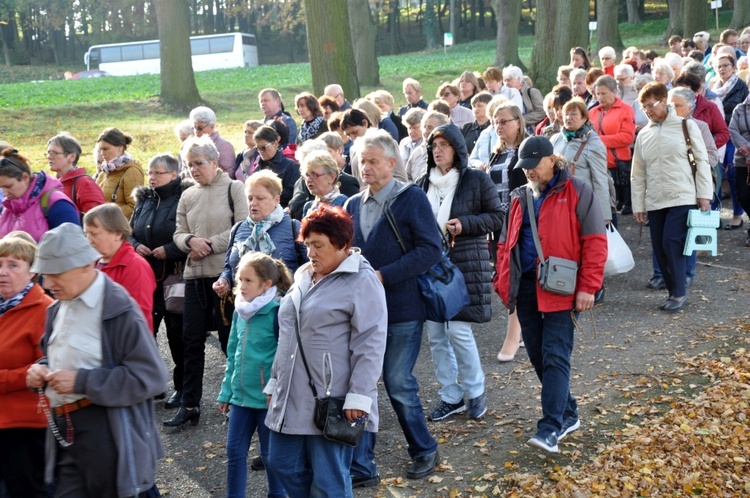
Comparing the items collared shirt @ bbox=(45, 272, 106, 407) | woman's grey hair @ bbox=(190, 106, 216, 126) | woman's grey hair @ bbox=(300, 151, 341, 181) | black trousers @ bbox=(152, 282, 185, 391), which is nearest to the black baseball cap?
woman's grey hair @ bbox=(300, 151, 341, 181)

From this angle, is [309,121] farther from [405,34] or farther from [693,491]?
[405,34]

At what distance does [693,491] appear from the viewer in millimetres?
6086

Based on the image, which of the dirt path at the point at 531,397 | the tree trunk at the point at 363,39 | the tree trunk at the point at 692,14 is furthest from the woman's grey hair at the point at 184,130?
the tree trunk at the point at 692,14

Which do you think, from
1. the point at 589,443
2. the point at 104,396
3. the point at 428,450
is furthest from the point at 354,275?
the point at 589,443

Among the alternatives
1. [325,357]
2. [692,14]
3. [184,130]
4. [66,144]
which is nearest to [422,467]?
[325,357]

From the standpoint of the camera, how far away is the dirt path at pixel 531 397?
6371mm

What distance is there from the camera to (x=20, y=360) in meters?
5.00

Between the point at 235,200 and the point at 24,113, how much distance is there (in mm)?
23953

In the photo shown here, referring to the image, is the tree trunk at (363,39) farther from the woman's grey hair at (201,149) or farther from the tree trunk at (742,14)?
the woman's grey hair at (201,149)

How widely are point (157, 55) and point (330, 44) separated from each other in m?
52.8

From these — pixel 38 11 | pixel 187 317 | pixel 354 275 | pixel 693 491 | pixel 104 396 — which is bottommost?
pixel 693 491

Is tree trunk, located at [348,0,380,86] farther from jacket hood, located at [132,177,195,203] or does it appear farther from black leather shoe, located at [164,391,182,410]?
black leather shoe, located at [164,391,182,410]

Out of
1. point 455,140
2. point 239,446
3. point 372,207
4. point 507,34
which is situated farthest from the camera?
point 507,34

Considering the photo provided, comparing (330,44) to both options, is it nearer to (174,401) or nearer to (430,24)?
(174,401)
